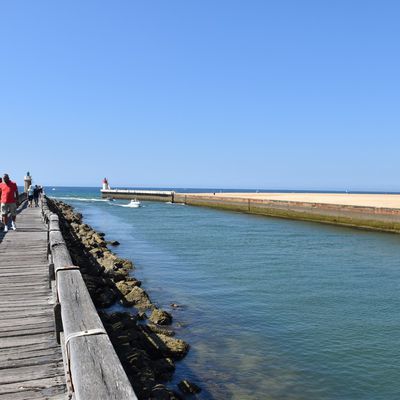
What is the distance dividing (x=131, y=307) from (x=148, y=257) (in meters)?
8.19

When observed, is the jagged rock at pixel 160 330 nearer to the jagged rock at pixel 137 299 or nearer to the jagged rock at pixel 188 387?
the jagged rock at pixel 137 299

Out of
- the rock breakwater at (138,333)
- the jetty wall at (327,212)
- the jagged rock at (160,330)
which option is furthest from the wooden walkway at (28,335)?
the jetty wall at (327,212)

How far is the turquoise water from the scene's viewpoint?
7.04 metres

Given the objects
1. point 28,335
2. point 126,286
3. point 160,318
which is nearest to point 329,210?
point 126,286

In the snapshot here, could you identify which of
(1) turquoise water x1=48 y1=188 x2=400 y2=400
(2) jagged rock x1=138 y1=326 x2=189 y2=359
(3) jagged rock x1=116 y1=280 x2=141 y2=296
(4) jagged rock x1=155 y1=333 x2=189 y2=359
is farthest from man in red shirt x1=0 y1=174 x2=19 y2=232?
(4) jagged rock x1=155 y1=333 x2=189 y2=359

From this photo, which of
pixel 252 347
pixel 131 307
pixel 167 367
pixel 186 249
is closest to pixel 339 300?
pixel 252 347

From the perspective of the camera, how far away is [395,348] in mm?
8578

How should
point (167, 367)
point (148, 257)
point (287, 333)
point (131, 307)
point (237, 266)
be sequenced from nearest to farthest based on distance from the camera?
point (167, 367) < point (287, 333) < point (131, 307) < point (237, 266) < point (148, 257)

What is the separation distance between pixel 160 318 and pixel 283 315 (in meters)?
3.12

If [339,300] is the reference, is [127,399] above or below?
above

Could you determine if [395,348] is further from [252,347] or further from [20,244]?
[20,244]

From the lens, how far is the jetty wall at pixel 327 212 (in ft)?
92.9

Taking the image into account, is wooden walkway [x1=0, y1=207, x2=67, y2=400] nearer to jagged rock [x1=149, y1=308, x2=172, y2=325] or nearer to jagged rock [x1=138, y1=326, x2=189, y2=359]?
jagged rock [x1=138, y1=326, x2=189, y2=359]

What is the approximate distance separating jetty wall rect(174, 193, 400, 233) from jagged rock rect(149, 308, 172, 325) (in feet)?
72.3
